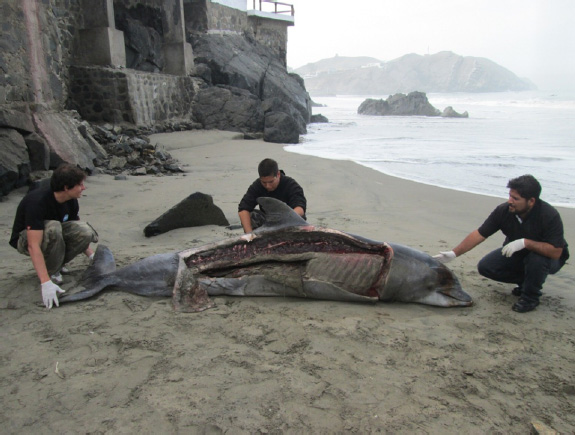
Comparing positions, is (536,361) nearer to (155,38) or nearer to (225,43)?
(155,38)

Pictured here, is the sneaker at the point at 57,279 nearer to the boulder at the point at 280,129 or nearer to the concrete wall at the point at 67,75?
the concrete wall at the point at 67,75

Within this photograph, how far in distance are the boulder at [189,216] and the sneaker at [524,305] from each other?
361 centimetres

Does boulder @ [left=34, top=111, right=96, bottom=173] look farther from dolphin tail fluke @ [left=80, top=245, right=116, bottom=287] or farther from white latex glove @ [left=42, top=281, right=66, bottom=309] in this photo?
white latex glove @ [left=42, top=281, right=66, bottom=309]

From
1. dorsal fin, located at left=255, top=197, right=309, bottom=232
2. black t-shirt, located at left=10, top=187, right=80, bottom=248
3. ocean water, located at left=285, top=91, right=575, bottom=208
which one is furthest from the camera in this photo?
ocean water, located at left=285, top=91, right=575, bottom=208

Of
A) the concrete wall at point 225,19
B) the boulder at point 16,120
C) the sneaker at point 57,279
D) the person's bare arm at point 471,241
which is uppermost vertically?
the concrete wall at point 225,19

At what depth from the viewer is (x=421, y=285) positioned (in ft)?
13.0

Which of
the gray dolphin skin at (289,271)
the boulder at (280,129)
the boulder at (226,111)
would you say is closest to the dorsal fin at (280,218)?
the gray dolphin skin at (289,271)

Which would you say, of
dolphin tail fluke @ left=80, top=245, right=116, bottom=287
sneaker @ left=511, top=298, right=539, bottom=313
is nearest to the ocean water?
sneaker @ left=511, top=298, right=539, bottom=313

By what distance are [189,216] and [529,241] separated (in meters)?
3.85

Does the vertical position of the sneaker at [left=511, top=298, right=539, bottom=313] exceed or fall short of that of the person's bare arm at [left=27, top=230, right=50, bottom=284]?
it falls short

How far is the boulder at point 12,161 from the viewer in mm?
6527

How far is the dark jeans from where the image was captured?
389cm

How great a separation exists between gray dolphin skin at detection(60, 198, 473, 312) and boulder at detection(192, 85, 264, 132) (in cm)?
1199

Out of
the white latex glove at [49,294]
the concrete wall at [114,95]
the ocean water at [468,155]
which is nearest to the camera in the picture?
the white latex glove at [49,294]
